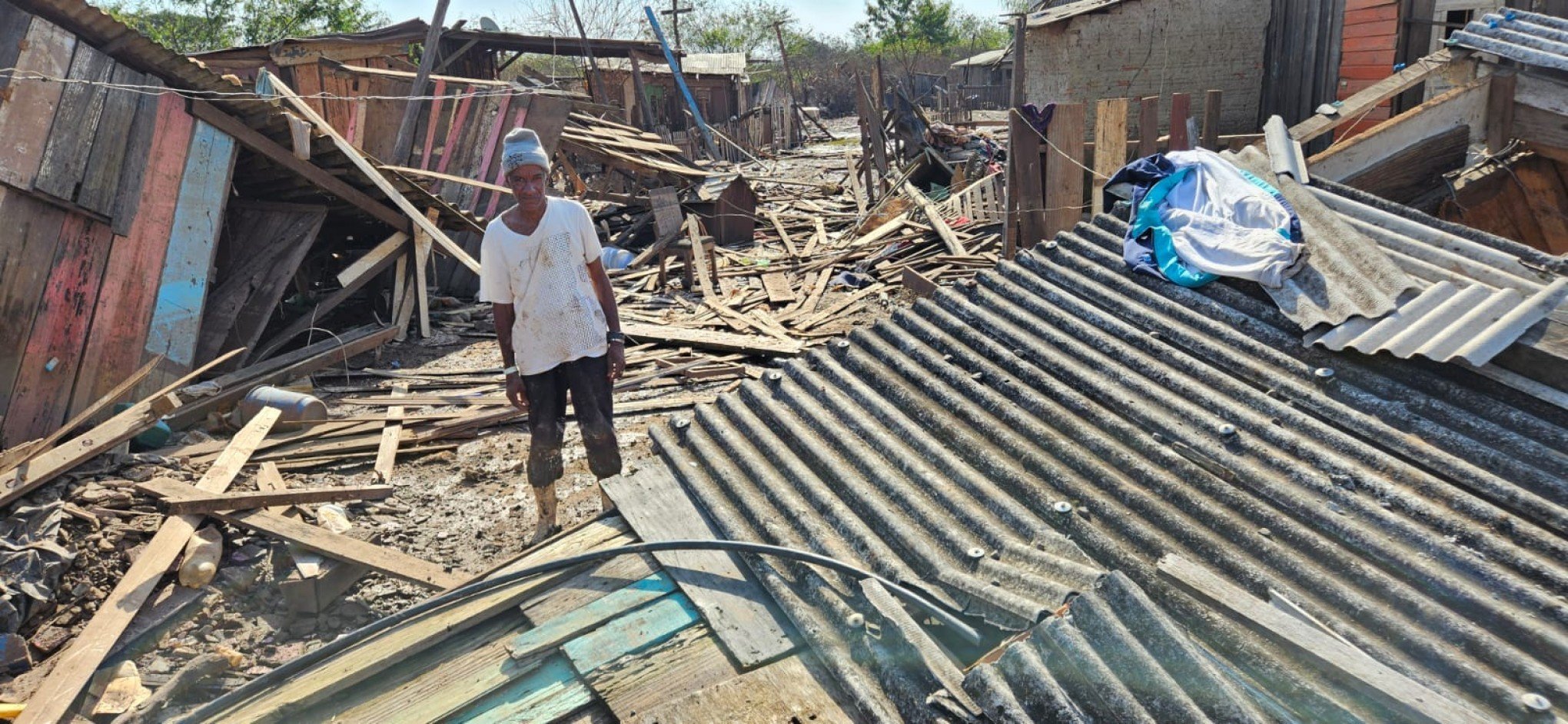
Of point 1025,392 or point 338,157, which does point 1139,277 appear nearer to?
point 1025,392

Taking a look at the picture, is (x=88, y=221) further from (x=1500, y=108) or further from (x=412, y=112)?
(x=1500, y=108)

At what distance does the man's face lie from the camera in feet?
13.2

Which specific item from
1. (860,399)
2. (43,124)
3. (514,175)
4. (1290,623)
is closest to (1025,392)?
(860,399)

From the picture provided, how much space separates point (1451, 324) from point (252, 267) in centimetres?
884

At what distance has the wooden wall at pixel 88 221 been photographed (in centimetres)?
606

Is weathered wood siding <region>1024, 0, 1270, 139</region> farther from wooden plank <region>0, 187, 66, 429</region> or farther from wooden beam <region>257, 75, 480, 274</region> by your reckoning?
wooden plank <region>0, 187, 66, 429</region>

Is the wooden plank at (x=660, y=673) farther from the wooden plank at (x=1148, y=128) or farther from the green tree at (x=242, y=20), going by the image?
the green tree at (x=242, y=20)

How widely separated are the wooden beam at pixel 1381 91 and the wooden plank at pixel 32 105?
27.2 ft

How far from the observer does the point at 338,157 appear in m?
8.09

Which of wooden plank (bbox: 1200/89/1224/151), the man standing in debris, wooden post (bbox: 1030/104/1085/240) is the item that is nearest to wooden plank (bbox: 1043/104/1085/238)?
wooden post (bbox: 1030/104/1085/240)

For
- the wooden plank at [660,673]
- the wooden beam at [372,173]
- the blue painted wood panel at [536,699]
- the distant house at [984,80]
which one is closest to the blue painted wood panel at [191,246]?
the wooden beam at [372,173]

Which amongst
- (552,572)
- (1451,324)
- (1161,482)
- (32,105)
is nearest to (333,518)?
(552,572)

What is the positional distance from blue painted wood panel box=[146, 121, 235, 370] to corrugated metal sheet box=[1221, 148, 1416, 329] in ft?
25.0

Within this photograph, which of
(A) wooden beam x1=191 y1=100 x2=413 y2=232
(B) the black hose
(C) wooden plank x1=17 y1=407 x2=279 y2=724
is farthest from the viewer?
(A) wooden beam x1=191 y1=100 x2=413 y2=232
